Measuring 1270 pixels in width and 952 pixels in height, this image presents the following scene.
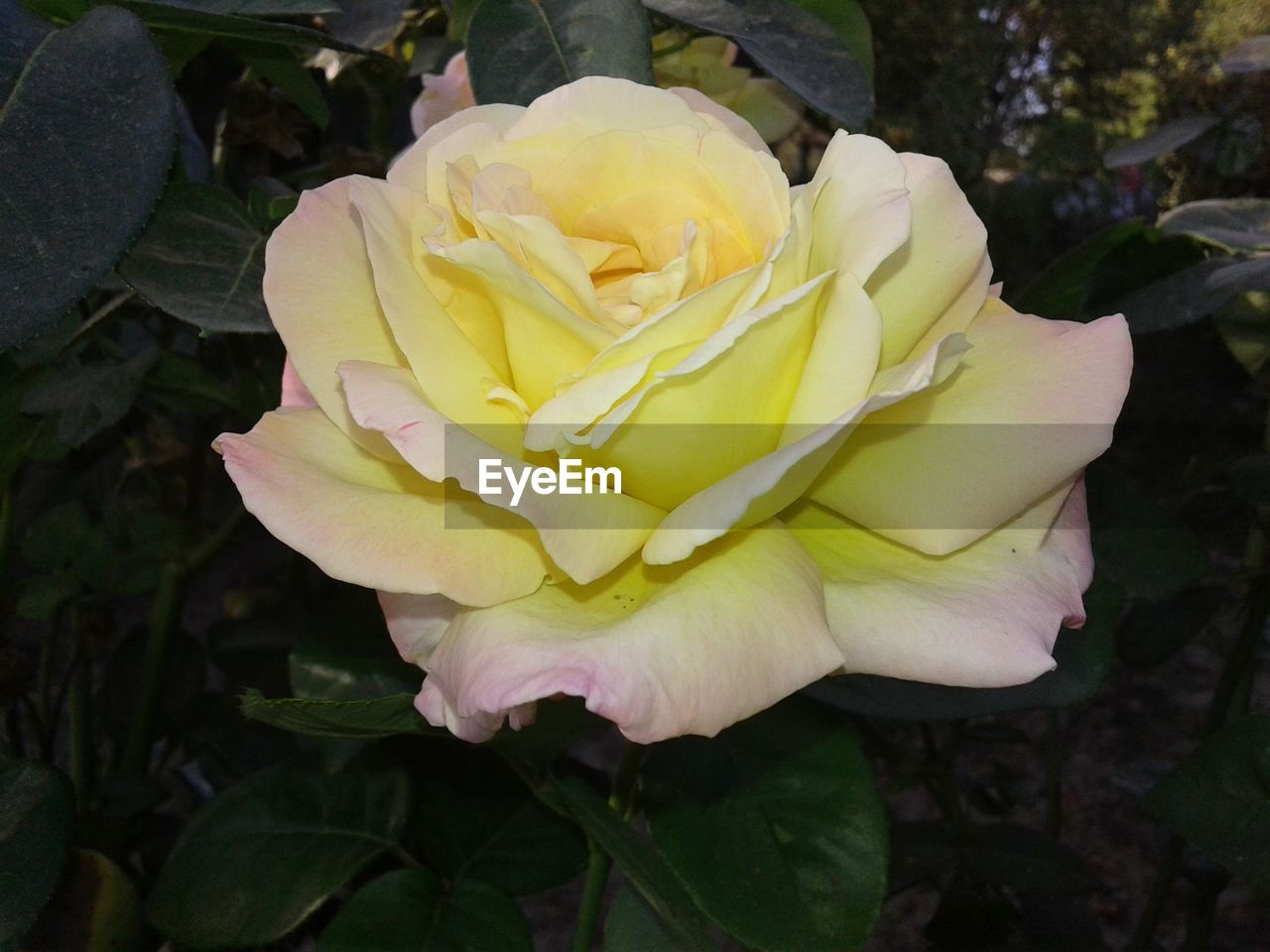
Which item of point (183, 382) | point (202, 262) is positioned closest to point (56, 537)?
point (183, 382)

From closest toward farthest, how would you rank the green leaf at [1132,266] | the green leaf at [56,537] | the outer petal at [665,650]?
the outer petal at [665,650]
the green leaf at [1132,266]
the green leaf at [56,537]

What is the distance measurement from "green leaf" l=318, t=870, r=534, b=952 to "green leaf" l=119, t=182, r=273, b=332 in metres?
0.28

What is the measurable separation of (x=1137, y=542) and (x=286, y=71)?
0.51 meters

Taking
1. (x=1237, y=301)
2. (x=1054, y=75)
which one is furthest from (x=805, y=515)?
(x=1054, y=75)

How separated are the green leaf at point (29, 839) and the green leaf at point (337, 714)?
152 mm

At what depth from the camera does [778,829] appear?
0.44 m

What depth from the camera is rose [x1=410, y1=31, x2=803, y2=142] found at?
0.55 metres

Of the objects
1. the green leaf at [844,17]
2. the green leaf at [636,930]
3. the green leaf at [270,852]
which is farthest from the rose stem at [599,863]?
the green leaf at [844,17]

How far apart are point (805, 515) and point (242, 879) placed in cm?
36

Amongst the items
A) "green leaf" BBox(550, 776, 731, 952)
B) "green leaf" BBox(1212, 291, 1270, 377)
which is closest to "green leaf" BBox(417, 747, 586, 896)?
"green leaf" BBox(550, 776, 731, 952)

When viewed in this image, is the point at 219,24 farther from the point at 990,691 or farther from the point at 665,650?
the point at 990,691

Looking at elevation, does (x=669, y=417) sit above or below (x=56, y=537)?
above

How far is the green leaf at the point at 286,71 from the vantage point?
505 mm

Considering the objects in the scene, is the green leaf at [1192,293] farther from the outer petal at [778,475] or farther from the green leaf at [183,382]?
the green leaf at [183,382]
